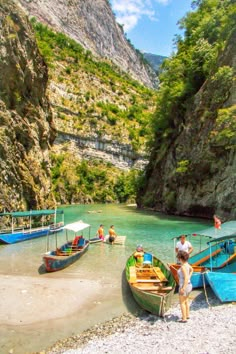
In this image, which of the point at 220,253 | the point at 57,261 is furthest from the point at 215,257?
the point at 57,261

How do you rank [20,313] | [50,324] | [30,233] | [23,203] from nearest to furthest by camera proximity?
[50,324] < [20,313] < [30,233] < [23,203]

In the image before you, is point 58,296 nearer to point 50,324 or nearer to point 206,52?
point 50,324

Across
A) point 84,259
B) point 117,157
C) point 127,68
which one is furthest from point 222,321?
point 127,68

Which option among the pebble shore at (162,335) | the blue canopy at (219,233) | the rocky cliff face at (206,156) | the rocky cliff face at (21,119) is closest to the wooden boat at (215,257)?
the blue canopy at (219,233)

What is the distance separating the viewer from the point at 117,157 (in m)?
111

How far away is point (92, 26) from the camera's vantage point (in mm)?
154875

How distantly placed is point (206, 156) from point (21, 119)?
2453 cm

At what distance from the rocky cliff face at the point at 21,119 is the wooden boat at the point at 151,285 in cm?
1838

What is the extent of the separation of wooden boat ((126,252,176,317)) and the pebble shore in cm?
43

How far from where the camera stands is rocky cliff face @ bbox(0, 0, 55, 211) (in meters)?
32.6

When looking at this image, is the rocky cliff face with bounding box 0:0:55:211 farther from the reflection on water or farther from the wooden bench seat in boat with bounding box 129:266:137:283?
the wooden bench seat in boat with bounding box 129:266:137:283

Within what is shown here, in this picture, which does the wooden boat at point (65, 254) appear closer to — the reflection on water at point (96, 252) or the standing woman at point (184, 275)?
the reflection on water at point (96, 252)

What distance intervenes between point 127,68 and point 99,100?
219 ft

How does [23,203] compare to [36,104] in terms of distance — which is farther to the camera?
[36,104]
